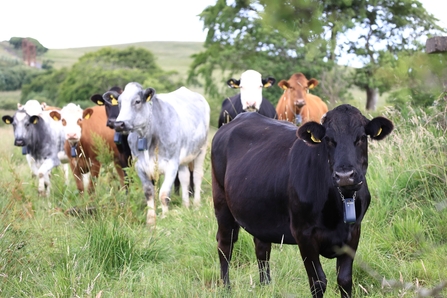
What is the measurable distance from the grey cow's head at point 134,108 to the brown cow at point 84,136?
6.74 ft

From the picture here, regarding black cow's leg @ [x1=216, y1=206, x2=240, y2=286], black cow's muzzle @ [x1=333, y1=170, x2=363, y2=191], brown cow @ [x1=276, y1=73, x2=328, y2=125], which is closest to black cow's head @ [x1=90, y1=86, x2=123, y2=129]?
brown cow @ [x1=276, y1=73, x2=328, y2=125]

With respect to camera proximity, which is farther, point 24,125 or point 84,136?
point 24,125

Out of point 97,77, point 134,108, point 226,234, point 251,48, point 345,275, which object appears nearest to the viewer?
point 345,275

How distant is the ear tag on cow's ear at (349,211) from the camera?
379 cm

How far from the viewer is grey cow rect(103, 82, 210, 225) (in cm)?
837

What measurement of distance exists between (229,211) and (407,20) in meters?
3.71

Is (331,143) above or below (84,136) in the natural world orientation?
above

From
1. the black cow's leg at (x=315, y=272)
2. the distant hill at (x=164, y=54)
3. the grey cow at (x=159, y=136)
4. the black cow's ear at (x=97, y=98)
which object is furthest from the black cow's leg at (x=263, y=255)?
the distant hill at (x=164, y=54)

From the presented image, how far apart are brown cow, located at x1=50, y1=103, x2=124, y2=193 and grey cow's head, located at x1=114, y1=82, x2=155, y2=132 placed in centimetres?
205

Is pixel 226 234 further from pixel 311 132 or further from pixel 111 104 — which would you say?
pixel 111 104

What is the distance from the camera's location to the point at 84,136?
11.2m

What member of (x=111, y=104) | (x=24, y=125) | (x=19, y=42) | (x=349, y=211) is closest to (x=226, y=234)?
(x=349, y=211)

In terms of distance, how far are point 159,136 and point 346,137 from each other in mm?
5181

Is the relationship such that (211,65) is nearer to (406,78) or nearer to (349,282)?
(349,282)
